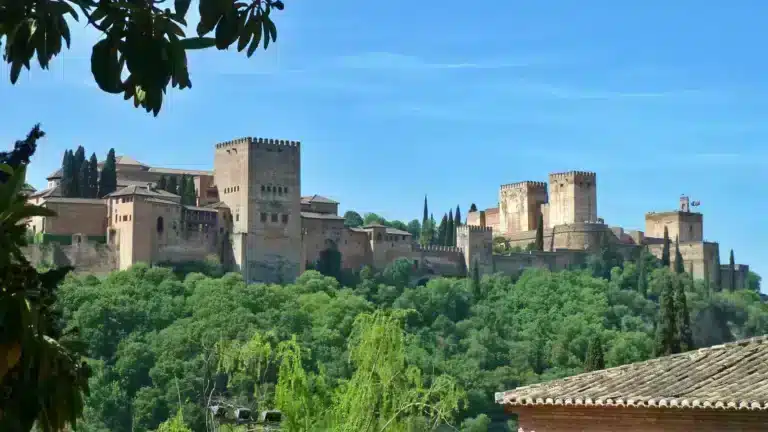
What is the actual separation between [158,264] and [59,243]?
4259 mm

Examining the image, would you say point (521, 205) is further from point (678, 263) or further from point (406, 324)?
point (406, 324)

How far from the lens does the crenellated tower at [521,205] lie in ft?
257

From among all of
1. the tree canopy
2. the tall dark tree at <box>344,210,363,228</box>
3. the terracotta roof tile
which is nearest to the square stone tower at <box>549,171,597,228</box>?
the tall dark tree at <box>344,210,363,228</box>

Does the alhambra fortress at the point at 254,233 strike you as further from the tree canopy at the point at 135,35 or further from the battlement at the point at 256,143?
the tree canopy at the point at 135,35

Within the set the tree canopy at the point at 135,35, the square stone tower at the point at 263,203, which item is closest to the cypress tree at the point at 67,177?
the square stone tower at the point at 263,203

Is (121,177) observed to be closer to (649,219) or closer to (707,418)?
(649,219)

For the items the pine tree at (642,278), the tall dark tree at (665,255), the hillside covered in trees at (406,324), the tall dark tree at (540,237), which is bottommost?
the hillside covered in trees at (406,324)

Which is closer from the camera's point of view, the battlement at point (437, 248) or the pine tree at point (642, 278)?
the battlement at point (437, 248)

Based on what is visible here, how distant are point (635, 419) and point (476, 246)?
193ft

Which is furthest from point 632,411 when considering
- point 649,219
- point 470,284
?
point 649,219

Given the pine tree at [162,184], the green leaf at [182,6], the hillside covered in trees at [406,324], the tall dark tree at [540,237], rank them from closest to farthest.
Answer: the green leaf at [182,6] → the hillside covered in trees at [406,324] → the pine tree at [162,184] → the tall dark tree at [540,237]

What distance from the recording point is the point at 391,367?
54.1ft

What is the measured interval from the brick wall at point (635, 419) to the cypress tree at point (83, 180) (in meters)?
47.8

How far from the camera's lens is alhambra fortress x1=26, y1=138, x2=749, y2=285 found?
53469 mm
